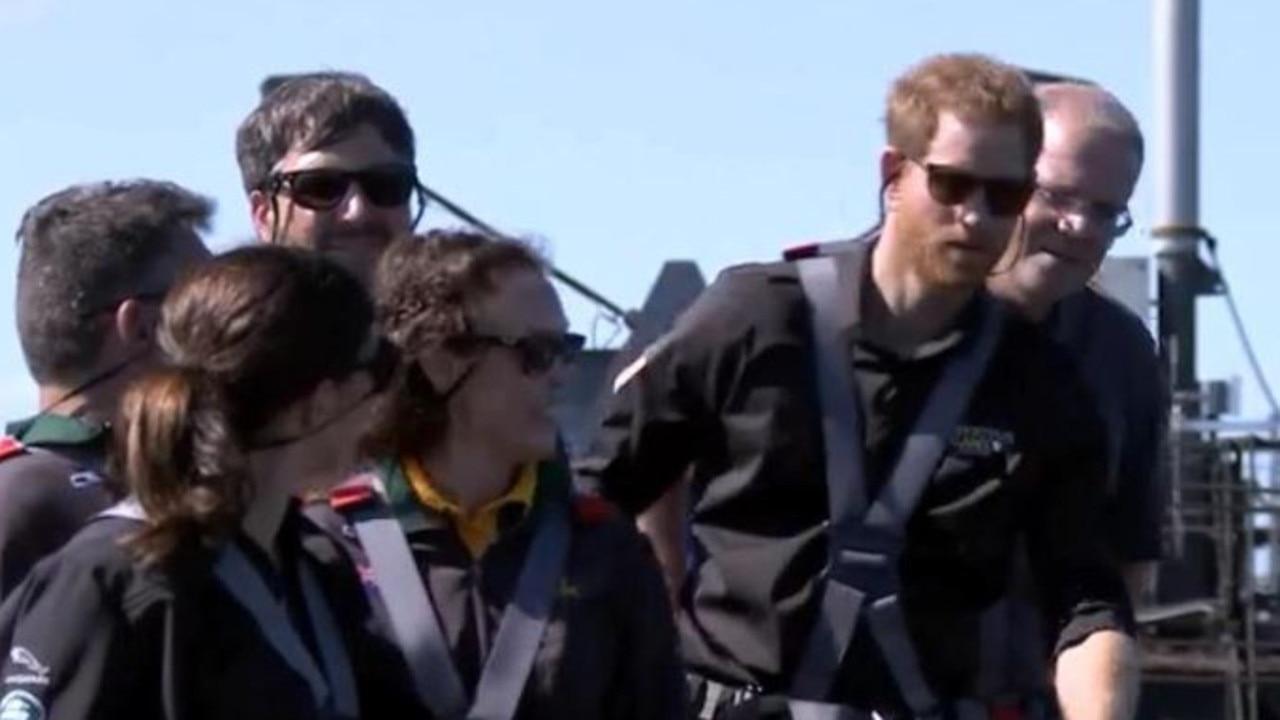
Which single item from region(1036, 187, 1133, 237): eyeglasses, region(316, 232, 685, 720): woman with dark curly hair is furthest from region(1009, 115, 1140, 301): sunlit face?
region(316, 232, 685, 720): woman with dark curly hair

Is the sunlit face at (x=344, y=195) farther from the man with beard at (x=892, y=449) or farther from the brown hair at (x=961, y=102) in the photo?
the brown hair at (x=961, y=102)

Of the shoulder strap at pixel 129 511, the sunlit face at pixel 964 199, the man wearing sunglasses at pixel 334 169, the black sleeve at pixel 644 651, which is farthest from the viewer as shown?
the man wearing sunglasses at pixel 334 169

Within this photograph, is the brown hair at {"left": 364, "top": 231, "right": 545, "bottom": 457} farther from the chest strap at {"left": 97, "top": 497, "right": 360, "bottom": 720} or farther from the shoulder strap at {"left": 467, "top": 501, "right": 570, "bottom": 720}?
the chest strap at {"left": 97, "top": 497, "right": 360, "bottom": 720}

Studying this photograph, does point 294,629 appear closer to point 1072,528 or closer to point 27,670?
point 27,670

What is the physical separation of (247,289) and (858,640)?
139cm

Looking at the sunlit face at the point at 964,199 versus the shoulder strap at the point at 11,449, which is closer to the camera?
the shoulder strap at the point at 11,449

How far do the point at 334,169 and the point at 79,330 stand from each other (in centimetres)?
73

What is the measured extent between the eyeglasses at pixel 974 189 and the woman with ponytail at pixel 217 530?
1.13 m

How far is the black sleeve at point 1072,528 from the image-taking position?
665cm

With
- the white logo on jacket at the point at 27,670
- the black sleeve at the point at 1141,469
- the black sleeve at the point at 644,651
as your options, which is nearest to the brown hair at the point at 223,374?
the white logo on jacket at the point at 27,670

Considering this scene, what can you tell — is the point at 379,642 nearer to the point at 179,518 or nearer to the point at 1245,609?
the point at 179,518

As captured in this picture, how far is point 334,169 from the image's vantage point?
22.1 feet

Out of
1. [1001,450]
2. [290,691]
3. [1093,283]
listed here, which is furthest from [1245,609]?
[290,691]

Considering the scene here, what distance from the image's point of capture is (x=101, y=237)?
620cm
